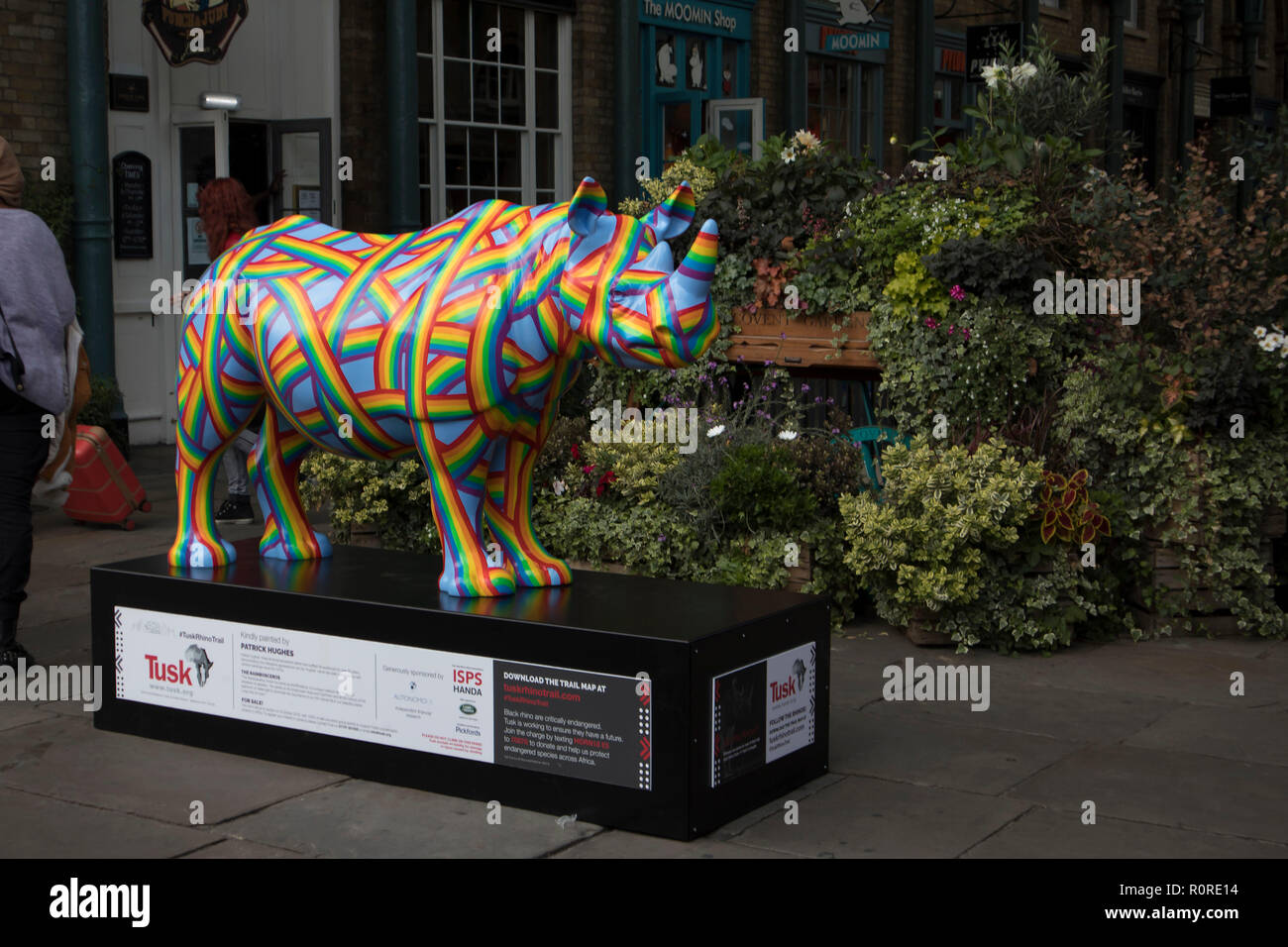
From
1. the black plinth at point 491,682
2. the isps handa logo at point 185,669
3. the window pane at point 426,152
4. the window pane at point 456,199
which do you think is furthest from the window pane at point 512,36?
the isps handa logo at point 185,669

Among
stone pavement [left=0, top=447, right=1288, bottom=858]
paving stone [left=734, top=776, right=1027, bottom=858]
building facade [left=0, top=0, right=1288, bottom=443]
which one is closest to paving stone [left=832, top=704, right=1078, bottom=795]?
stone pavement [left=0, top=447, right=1288, bottom=858]

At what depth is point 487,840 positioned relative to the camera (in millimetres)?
3986

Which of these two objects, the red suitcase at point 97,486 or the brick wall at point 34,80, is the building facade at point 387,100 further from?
the red suitcase at point 97,486

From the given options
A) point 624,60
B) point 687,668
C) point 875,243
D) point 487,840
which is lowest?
point 487,840

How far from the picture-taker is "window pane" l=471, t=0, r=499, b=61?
1388 cm

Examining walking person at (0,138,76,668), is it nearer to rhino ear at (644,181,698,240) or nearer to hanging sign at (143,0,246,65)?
rhino ear at (644,181,698,240)

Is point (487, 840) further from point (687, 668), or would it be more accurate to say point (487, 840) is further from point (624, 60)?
point (624, 60)

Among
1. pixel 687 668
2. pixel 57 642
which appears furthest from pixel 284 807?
pixel 57 642

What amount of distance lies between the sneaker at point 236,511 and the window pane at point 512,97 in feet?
21.3

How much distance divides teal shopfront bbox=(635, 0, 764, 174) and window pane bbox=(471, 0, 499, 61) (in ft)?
7.25

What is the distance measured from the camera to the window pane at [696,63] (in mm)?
16594

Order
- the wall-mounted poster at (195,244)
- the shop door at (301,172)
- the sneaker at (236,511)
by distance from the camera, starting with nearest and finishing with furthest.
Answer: the sneaker at (236,511) → the wall-mounted poster at (195,244) → the shop door at (301,172)

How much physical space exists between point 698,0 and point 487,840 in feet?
45.9

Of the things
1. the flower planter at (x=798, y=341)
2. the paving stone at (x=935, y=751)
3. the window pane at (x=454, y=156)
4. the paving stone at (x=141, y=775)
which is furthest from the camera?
the window pane at (x=454, y=156)
